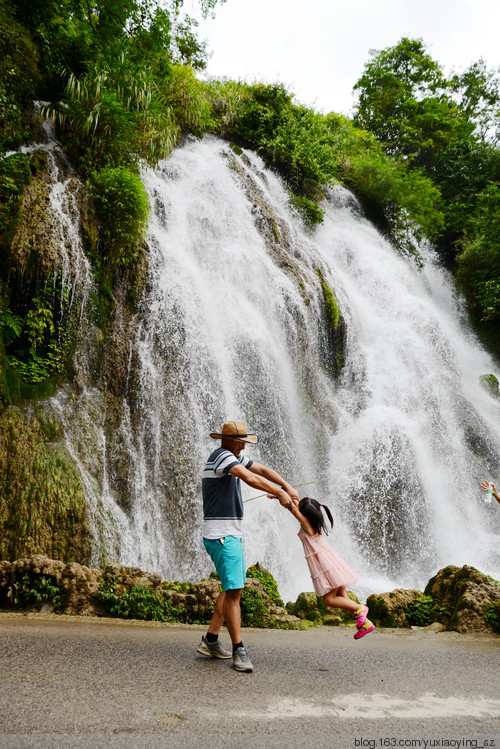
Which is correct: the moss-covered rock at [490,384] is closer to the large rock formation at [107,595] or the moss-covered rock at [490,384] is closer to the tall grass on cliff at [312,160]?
the tall grass on cliff at [312,160]

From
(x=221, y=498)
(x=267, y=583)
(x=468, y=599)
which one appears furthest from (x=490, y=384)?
(x=221, y=498)

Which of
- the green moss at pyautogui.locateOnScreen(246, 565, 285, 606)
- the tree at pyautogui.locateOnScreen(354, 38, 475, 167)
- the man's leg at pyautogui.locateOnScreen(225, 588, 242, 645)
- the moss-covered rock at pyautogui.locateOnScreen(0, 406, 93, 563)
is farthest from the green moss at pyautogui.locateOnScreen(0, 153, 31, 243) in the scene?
the tree at pyautogui.locateOnScreen(354, 38, 475, 167)

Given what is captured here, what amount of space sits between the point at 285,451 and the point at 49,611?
6248 millimetres

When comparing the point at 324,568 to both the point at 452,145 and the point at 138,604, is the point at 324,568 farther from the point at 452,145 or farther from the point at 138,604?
the point at 452,145

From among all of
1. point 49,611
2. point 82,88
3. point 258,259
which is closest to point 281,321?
point 258,259

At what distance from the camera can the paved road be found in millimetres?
2195

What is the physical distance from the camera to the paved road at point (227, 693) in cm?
220

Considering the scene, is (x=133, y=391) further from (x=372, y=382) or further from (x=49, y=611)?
(x=372, y=382)

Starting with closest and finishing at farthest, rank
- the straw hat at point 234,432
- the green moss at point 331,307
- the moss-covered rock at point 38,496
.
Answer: the straw hat at point 234,432 < the moss-covered rock at point 38,496 < the green moss at point 331,307

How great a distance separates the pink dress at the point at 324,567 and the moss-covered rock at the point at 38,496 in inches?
174

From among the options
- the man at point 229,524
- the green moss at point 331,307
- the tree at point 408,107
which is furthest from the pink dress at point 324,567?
the tree at point 408,107

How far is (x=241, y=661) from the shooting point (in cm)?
315

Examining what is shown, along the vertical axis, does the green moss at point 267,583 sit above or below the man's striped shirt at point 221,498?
below

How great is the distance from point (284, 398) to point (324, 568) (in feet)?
24.9
